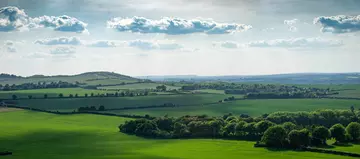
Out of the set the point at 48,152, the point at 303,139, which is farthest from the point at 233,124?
the point at 48,152

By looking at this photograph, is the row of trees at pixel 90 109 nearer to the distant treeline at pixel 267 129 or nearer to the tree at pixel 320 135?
the distant treeline at pixel 267 129

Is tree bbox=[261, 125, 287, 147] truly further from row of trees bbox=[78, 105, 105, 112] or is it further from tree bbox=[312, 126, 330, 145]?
row of trees bbox=[78, 105, 105, 112]

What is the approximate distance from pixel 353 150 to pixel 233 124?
33.9 m

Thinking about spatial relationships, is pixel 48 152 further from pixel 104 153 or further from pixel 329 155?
pixel 329 155

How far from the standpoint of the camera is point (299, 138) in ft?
342

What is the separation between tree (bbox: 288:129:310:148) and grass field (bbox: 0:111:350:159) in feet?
23.2

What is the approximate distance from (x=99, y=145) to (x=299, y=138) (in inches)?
1662

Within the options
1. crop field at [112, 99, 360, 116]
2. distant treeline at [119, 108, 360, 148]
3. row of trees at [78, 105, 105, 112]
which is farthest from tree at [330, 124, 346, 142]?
row of trees at [78, 105, 105, 112]

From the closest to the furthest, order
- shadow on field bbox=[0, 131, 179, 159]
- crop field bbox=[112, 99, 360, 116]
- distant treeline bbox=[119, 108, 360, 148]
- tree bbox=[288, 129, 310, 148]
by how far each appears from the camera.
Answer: shadow on field bbox=[0, 131, 179, 159] → tree bbox=[288, 129, 310, 148] → distant treeline bbox=[119, 108, 360, 148] → crop field bbox=[112, 99, 360, 116]

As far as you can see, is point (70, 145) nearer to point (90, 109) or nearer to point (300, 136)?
point (300, 136)

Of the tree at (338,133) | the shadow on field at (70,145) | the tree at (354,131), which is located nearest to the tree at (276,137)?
the tree at (338,133)

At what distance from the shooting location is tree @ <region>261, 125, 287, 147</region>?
107 meters

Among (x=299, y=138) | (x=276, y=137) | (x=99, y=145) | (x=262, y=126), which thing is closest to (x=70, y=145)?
(x=99, y=145)

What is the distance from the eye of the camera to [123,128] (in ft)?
432
